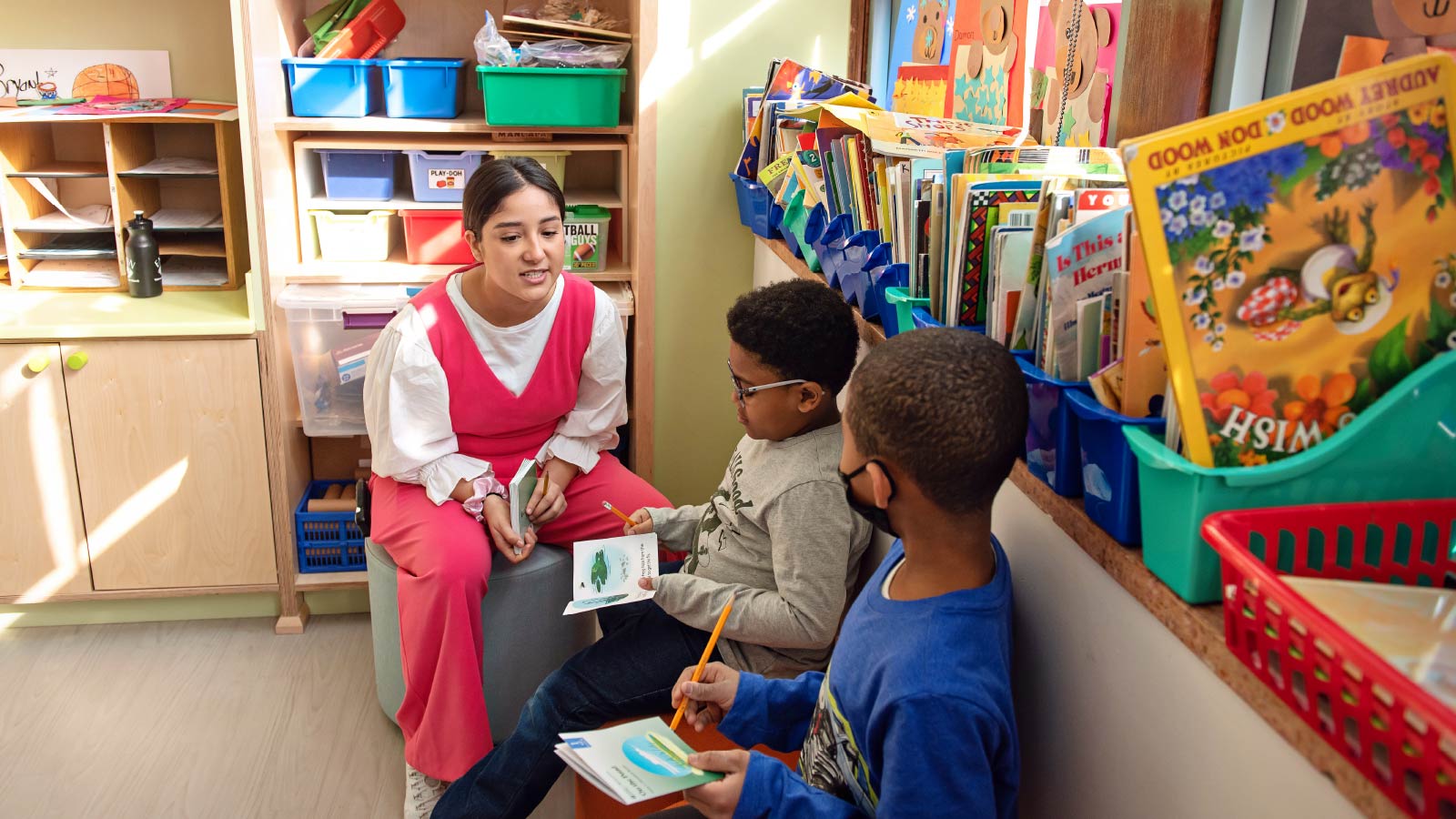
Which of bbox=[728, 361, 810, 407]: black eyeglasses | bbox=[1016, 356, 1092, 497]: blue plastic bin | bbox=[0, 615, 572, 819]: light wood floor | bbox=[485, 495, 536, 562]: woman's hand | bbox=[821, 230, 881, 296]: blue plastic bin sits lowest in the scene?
bbox=[0, 615, 572, 819]: light wood floor

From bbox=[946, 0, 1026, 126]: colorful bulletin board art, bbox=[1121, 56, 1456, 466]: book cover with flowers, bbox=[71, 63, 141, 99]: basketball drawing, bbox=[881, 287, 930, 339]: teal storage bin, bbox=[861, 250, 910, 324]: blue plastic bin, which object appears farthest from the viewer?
bbox=[71, 63, 141, 99]: basketball drawing

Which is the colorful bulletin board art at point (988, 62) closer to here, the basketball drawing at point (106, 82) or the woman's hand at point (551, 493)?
the woman's hand at point (551, 493)

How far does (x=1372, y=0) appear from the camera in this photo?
105cm

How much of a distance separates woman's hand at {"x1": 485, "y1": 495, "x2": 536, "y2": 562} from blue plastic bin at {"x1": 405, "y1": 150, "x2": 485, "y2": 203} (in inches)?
33.7

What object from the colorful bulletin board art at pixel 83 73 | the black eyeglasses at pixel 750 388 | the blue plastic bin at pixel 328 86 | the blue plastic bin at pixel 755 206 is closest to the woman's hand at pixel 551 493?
the blue plastic bin at pixel 755 206

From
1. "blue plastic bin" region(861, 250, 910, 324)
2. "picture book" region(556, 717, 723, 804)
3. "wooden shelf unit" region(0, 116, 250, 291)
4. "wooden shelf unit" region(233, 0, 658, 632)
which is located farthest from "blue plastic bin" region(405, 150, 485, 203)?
"picture book" region(556, 717, 723, 804)

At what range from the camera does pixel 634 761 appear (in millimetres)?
1197

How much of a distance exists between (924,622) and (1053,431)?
22cm

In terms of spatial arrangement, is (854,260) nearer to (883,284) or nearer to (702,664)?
(883,284)

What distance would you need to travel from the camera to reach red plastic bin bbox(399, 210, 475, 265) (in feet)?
8.61

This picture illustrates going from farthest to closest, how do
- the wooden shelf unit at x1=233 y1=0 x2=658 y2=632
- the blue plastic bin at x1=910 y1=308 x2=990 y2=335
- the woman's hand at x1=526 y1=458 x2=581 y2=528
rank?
1. the wooden shelf unit at x1=233 y1=0 x2=658 y2=632
2. the woman's hand at x1=526 y1=458 x2=581 y2=528
3. the blue plastic bin at x1=910 y1=308 x2=990 y2=335

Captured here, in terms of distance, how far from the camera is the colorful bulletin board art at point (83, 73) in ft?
8.80

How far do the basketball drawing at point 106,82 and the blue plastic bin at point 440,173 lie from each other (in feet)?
2.54

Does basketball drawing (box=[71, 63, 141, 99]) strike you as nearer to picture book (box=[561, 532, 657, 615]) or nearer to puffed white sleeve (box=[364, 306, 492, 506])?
puffed white sleeve (box=[364, 306, 492, 506])
